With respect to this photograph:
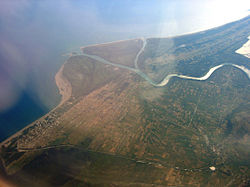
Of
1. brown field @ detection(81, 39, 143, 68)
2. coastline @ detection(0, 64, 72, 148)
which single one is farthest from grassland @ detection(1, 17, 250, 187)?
brown field @ detection(81, 39, 143, 68)

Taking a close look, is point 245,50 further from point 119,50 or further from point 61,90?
point 61,90

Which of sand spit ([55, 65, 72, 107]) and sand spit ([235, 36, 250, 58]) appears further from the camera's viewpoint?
sand spit ([235, 36, 250, 58])

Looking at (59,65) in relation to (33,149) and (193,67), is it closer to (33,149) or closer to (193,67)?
(33,149)

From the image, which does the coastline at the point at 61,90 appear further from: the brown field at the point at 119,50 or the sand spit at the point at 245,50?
the sand spit at the point at 245,50

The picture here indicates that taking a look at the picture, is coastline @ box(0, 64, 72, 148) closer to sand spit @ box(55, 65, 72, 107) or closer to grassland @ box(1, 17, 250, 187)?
sand spit @ box(55, 65, 72, 107)

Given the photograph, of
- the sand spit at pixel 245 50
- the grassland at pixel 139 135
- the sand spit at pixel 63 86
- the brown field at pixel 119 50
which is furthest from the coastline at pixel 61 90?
the sand spit at pixel 245 50

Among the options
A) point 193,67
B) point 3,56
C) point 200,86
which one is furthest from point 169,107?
point 3,56

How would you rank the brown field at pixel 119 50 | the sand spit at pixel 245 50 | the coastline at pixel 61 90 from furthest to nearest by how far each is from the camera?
the brown field at pixel 119 50
the sand spit at pixel 245 50
the coastline at pixel 61 90

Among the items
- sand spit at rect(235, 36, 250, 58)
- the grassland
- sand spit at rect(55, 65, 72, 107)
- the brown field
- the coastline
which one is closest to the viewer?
the grassland

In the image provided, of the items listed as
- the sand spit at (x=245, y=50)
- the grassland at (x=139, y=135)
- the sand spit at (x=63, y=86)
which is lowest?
the grassland at (x=139, y=135)

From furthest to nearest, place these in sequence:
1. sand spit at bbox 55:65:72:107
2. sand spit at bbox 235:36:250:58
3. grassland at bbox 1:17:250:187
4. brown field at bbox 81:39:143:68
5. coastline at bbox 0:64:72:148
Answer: brown field at bbox 81:39:143:68
sand spit at bbox 235:36:250:58
sand spit at bbox 55:65:72:107
coastline at bbox 0:64:72:148
grassland at bbox 1:17:250:187

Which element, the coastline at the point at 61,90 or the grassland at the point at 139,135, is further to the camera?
the coastline at the point at 61,90
